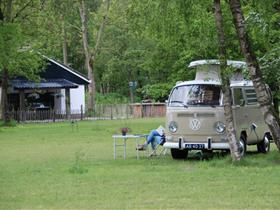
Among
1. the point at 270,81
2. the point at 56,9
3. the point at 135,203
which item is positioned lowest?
the point at 135,203

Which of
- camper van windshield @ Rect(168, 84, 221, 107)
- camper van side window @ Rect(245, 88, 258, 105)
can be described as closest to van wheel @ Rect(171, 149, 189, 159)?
camper van windshield @ Rect(168, 84, 221, 107)

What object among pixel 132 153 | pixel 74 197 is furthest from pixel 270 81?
pixel 74 197

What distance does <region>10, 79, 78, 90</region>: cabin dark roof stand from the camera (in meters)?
54.8

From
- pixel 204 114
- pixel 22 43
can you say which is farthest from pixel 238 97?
pixel 22 43

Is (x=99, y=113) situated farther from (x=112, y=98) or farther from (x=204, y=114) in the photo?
(x=204, y=114)

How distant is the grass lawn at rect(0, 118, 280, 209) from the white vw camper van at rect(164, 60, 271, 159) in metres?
0.68

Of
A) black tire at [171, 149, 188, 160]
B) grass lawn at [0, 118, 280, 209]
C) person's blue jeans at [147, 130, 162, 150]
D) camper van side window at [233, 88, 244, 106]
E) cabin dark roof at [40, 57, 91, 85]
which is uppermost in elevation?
cabin dark roof at [40, 57, 91, 85]

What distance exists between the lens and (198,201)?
1058cm

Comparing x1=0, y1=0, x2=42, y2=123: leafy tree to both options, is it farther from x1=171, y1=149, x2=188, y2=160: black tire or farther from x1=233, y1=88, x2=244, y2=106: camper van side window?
x1=233, y1=88, x2=244, y2=106: camper van side window

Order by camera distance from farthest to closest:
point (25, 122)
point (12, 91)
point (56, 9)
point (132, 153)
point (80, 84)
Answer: point (80, 84) → point (12, 91) → point (25, 122) → point (56, 9) → point (132, 153)

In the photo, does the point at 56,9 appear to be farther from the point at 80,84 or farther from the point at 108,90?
the point at 108,90

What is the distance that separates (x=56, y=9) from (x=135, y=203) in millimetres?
33852

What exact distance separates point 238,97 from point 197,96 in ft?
5.28

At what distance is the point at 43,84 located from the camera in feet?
185
